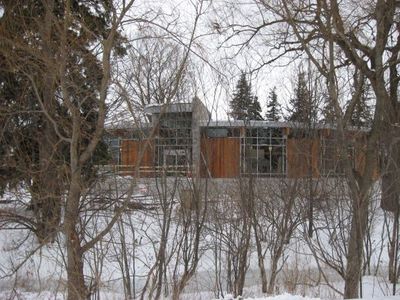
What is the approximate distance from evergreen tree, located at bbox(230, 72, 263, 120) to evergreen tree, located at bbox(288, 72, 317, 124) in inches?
46.9

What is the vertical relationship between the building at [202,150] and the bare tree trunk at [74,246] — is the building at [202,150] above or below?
above

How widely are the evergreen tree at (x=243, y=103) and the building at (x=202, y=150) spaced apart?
10.0 inches

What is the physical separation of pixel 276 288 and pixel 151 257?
2.83m

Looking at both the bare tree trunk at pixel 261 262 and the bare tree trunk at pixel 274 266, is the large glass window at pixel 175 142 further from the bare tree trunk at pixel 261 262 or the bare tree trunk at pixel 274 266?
the bare tree trunk at pixel 274 266

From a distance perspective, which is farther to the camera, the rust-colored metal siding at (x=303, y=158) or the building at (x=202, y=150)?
the rust-colored metal siding at (x=303, y=158)

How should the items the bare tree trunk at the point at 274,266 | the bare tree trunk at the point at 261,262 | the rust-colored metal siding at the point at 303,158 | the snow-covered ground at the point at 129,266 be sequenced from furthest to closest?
the rust-colored metal siding at the point at 303,158, the bare tree trunk at the point at 261,262, the bare tree trunk at the point at 274,266, the snow-covered ground at the point at 129,266

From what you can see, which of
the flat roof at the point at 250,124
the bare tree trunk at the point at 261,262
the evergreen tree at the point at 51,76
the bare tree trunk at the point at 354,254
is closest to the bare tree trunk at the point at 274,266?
the bare tree trunk at the point at 261,262

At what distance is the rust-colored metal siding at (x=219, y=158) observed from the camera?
11.1m

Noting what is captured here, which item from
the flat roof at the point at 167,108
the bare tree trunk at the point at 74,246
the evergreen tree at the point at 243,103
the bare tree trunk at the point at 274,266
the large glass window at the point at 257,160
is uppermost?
the evergreen tree at the point at 243,103

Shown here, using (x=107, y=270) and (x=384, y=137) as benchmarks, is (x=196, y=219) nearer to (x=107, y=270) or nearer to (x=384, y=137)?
(x=107, y=270)

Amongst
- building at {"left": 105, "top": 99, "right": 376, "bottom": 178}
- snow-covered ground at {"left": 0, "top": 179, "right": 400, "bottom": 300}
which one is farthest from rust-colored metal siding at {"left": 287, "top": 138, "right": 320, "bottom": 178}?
snow-covered ground at {"left": 0, "top": 179, "right": 400, "bottom": 300}

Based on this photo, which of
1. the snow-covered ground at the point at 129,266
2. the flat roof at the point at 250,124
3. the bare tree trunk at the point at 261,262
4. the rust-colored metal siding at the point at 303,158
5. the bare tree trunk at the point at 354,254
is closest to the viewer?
the bare tree trunk at the point at 354,254

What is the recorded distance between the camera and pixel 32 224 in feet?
32.8

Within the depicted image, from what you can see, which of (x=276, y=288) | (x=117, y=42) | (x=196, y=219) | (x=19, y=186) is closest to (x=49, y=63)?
(x=117, y=42)
